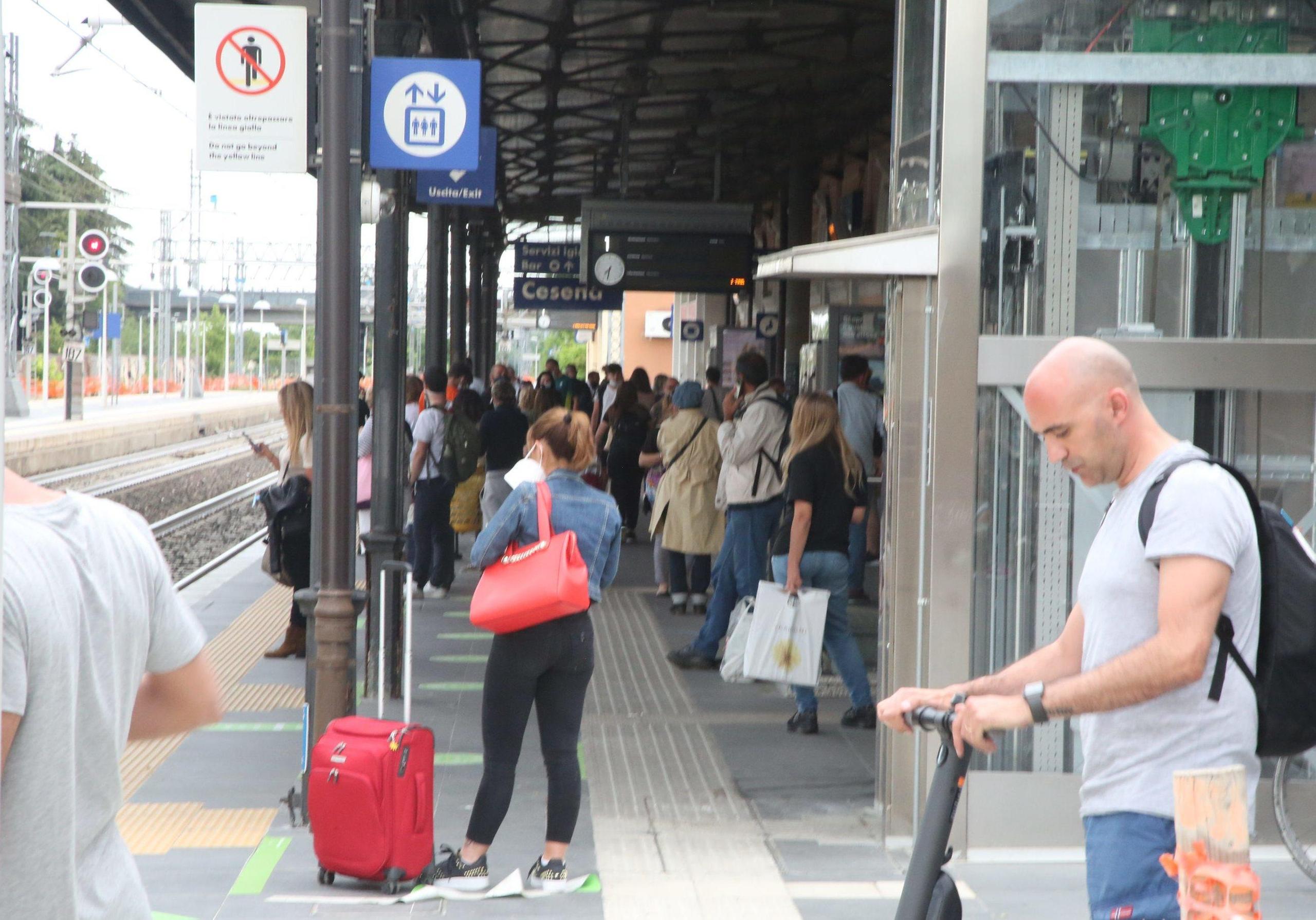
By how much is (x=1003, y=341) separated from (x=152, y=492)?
2193 cm

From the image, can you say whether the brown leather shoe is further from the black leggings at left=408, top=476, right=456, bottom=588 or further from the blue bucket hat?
the blue bucket hat

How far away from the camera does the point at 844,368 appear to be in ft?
37.2

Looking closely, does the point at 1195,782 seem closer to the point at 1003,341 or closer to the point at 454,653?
the point at 1003,341

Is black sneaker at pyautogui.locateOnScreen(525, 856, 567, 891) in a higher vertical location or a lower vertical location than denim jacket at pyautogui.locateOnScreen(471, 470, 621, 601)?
lower

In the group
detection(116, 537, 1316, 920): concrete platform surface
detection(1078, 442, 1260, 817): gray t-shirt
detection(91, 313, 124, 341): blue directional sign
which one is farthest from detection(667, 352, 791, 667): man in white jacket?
detection(91, 313, 124, 341): blue directional sign

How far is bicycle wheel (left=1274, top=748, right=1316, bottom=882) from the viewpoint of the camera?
206 inches

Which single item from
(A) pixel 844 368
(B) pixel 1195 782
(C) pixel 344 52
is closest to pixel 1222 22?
(C) pixel 344 52

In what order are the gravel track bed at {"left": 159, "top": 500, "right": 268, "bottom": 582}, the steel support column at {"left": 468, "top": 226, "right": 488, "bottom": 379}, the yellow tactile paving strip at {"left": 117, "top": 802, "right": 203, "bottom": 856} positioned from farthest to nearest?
the steel support column at {"left": 468, "top": 226, "right": 488, "bottom": 379}
the gravel track bed at {"left": 159, "top": 500, "right": 268, "bottom": 582}
the yellow tactile paving strip at {"left": 117, "top": 802, "right": 203, "bottom": 856}

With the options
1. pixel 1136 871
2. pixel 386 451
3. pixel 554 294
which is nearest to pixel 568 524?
pixel 1136 871

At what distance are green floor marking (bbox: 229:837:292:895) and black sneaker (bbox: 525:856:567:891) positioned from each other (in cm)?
93

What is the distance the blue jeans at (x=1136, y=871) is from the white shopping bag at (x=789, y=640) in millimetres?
4344

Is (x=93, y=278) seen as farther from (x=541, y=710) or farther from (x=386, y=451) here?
(x=541, y=710)

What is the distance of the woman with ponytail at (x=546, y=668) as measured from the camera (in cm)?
498

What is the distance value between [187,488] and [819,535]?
2122 cm
